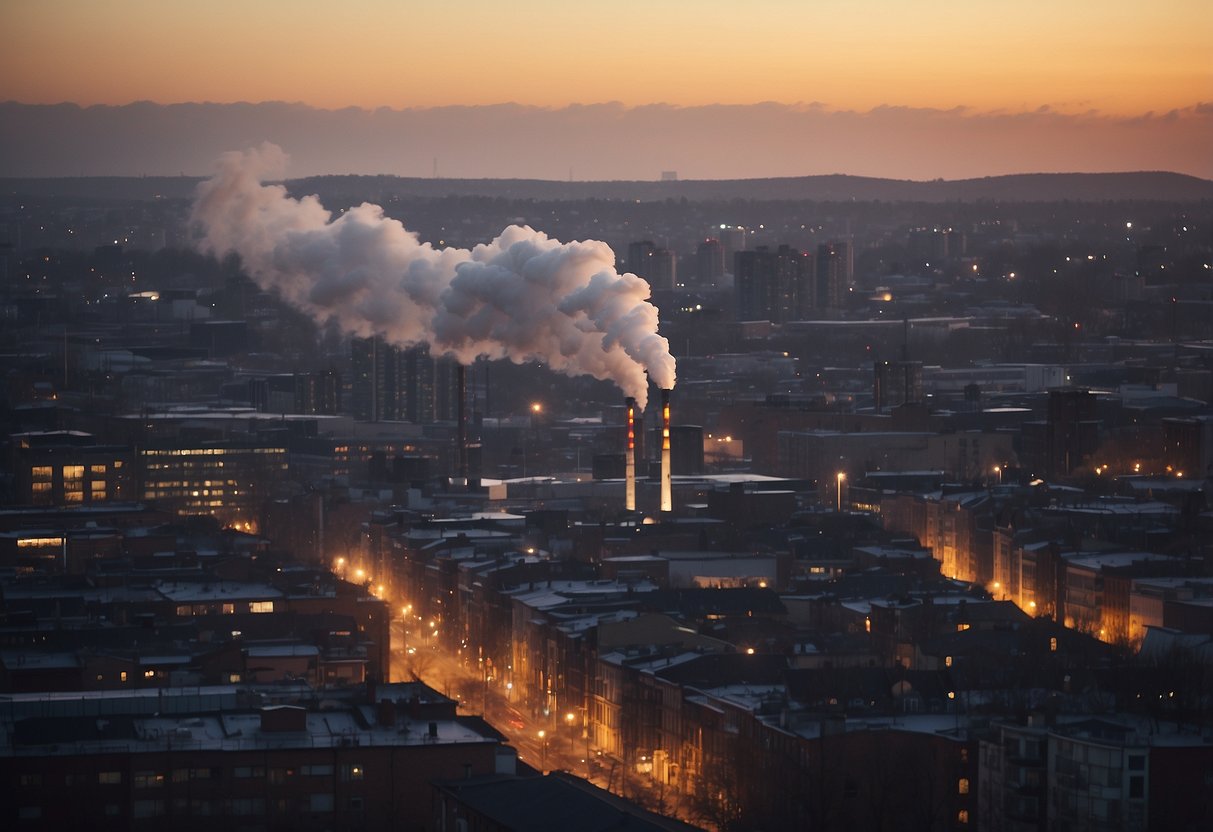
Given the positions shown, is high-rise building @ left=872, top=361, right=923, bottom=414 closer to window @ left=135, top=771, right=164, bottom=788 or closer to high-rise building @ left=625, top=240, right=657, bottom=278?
high-rise building @ left=625, top=240, right=657, bottom=278

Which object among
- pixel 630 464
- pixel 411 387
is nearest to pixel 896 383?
pixel 411 387

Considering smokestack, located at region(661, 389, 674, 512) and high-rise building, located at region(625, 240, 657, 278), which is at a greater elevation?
high-rise building, located at region(625, 240, 657, 278)

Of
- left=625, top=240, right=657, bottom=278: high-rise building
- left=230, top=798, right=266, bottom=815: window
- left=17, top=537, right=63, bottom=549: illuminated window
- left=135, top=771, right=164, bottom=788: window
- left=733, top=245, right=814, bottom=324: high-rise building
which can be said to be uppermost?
left=625, top=240, right=657, bottom=278: high-rise building

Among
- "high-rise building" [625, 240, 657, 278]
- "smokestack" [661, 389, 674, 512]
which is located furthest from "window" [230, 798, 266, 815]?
"high-rise building" [625, 240, 657, 278]

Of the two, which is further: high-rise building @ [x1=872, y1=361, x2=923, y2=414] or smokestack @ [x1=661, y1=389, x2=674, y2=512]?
high-rise building @ [x1=872, y1=361, x2=923, y2=414]

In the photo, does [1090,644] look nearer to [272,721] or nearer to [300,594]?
[300,594]

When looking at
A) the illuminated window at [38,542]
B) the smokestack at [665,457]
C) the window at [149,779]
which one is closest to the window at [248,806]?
the window at [149,779]
